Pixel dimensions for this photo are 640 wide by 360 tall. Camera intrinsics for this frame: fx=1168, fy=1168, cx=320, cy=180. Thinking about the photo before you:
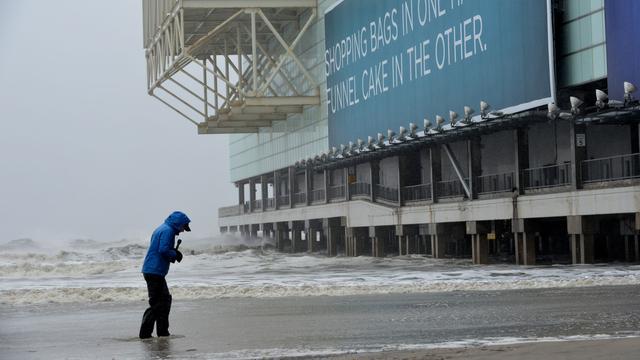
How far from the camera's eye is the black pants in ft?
45.3

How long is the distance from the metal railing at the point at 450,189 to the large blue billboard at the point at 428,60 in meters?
3.11

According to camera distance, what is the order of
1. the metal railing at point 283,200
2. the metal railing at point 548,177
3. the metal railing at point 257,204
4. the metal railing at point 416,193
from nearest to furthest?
the metal railing at point 548,177
the metal railing at point 416,193
the metal railing at point 283,200
the metal railing at point 257,204

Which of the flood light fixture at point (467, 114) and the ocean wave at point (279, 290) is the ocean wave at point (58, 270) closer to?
the flood light fixture at point (467, 114)

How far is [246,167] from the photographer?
345 ft

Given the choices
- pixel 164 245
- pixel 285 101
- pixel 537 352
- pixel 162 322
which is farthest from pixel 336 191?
pixel 537 352

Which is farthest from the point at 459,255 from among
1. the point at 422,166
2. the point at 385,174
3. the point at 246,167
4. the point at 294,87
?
the point at 246,167

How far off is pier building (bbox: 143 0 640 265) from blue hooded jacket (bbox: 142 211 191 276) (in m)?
21.9

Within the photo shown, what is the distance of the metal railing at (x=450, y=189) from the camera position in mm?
51625

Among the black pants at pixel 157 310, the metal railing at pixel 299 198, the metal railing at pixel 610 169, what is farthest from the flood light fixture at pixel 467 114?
the metal railing at pixel 299 198

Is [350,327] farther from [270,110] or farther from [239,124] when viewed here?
[239,124]

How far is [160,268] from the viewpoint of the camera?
1418 cm

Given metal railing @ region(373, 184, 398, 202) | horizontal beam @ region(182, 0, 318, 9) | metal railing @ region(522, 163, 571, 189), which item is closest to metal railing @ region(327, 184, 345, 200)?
metal railing @ region(373, 184, 398, 202)

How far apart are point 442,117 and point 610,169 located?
1351 centimetres

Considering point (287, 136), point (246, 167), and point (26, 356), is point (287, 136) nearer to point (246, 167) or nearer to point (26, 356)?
point (246, 167)
